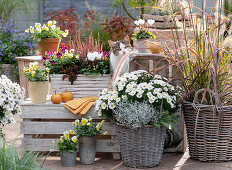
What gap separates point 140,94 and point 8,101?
1.08 metres

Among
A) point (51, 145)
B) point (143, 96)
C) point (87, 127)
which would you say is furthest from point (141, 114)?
point (51, 145)

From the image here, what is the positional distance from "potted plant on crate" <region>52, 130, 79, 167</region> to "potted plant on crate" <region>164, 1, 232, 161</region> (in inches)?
37.7

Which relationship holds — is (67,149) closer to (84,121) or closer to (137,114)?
(84,121)

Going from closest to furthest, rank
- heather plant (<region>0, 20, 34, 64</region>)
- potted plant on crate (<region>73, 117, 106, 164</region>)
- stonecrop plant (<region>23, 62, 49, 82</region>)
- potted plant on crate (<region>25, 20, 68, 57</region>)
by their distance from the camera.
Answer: potted plant on crate (<region>73, 117, 106, 164</region>)
stonecrop plant (<region>23, 62, 49, 82</region>)
potted plant on crate (<region>25, 20, 68, 57</region>)
heather plant (<region>0, 20, 34, 64</region>)

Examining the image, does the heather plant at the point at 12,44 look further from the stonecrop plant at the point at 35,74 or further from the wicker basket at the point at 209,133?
the wicker basket at the point at 209,133

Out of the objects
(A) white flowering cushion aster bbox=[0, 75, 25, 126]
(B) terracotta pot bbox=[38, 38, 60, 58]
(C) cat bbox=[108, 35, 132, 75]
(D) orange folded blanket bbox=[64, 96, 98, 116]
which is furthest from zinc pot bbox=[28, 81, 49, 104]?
(B) terracotta pot bbox=[38, 38, 60, 58]

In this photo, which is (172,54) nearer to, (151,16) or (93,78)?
(93,78)

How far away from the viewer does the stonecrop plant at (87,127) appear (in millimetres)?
3279

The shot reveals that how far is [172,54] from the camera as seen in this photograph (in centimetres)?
341

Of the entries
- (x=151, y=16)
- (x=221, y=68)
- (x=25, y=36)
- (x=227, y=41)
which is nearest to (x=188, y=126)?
(x=221, y=68)

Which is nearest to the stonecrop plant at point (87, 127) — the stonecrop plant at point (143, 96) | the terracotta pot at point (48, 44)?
the stonecrop plant at point (143, 96)

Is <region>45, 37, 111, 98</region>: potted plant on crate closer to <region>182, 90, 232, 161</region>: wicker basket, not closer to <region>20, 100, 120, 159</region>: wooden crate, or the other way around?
<region>20, 100, 120, 159</region>: wooden crate

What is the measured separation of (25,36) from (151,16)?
276 centimetres

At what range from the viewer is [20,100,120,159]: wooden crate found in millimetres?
3441
